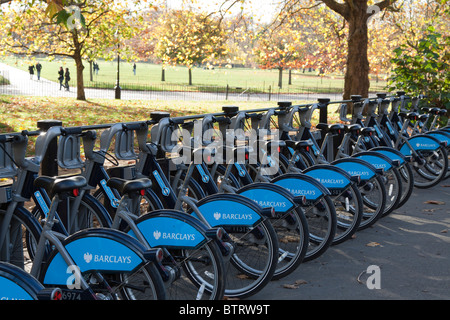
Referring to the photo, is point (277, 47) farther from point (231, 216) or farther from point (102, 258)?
point (102, 258)

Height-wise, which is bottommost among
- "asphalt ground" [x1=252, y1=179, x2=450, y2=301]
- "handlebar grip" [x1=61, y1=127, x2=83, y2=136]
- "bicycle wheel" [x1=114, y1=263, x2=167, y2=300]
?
"asphalt ground" [x1=252, y1=179, x2=450, y2=301]

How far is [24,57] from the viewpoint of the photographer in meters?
27.0

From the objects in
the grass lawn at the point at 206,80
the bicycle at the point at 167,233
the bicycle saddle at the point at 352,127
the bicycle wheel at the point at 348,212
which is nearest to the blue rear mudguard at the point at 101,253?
the bicycle at the point at 167,233

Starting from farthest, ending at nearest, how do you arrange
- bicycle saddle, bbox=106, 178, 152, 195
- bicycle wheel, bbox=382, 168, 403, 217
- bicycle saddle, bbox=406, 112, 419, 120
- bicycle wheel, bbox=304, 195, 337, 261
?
1. bicycle saddle, bbox=406, 112, 419, 120
2. bicycle wheel, bbox=382, 168, 403, 217
3. bicycle wheel, bbox=304, 195, 337, 261
4. bicycle saddle, bbox=106, 178, 152, 195

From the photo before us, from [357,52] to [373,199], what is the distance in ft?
35.9

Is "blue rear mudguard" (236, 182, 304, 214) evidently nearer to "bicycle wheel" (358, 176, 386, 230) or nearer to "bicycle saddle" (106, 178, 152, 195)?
"bicycle saddle" (106, 178, 152, 195)

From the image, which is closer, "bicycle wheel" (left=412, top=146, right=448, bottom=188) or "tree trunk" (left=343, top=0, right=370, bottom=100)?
"bicycle wheel" (left=412, top=146, right=448, bottom=188)

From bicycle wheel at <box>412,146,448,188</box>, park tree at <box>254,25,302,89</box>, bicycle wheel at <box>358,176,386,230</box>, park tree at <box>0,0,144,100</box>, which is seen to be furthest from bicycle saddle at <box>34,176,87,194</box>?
park tree at <box>0,0,144,100</box>

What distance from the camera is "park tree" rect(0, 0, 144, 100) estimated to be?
73.8 ft

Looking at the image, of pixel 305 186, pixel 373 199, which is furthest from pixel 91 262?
pixel 373 199

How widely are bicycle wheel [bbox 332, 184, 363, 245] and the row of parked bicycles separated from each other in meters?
0.01

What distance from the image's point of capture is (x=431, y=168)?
8.32 meters

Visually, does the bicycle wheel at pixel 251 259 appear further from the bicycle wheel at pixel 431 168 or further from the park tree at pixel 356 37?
the park tree at pixel 356 37
